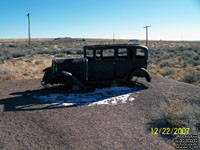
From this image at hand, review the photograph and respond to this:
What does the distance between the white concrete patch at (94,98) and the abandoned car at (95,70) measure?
455 mm

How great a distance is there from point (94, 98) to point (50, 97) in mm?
1679

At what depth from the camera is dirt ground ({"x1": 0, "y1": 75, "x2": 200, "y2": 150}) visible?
3832 mm

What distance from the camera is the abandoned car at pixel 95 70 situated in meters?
7.41

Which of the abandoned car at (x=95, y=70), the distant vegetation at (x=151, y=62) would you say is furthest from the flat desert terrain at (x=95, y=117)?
the distant vegetation at (x=151, y=62)

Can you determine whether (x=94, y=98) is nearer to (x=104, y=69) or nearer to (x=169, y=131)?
(x=104, y=69)

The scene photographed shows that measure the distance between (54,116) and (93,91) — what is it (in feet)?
8.82

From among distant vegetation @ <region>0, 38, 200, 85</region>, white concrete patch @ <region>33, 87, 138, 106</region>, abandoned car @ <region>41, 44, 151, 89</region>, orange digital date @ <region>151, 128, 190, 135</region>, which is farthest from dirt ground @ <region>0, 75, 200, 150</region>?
distant vegetation @ <region>0, 38, 200, 85</region>

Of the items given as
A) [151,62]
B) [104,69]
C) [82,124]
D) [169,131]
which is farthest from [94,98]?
[151,62]

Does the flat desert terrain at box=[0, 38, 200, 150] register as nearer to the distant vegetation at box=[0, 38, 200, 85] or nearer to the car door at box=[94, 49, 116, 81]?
the car door at box=[94, 49, 116, 81]

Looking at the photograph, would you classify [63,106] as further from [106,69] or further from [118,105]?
[106,69]

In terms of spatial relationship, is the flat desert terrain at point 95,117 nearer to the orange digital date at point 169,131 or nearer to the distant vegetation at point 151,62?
the orange digital date at point 169,131

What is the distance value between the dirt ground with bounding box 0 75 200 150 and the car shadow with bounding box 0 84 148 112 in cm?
3

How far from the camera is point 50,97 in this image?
7.00 meters

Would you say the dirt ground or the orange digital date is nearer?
the dirt ground
